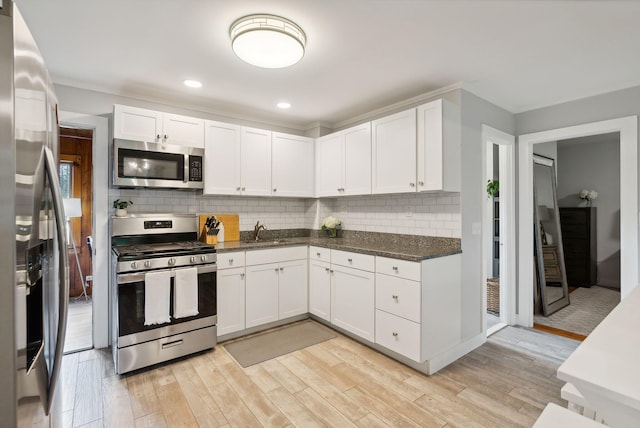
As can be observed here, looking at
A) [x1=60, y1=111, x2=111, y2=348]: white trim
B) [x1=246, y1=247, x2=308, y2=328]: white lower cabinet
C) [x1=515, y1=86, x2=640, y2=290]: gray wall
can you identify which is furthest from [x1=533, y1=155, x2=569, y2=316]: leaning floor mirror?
[x1=60, y1=111, x2=111, y2=348]: white trim

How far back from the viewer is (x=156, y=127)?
3.06 meters

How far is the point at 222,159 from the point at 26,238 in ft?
8.69

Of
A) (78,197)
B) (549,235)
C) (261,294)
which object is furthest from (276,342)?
(549,235)

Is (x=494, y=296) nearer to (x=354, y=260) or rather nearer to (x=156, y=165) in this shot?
(x=354, y=260)

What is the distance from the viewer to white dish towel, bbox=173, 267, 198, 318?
2.72 metres

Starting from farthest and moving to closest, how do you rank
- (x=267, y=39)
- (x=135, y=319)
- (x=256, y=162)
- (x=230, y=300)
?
(x=256, y=162) → (x=230, y=300) → (x=135, y=319) → (x=267, y=39)

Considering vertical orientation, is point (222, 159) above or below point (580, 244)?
above

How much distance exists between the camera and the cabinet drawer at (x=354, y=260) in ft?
9.74

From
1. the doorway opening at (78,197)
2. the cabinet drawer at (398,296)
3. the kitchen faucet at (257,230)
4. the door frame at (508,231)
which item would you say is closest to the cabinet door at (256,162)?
the kitchen faucet at (257,230)

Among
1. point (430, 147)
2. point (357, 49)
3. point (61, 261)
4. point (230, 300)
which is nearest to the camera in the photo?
point (61, 261)

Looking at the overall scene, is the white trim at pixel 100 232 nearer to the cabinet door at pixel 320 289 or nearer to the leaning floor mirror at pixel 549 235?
the cabinet door at pixel 320 289

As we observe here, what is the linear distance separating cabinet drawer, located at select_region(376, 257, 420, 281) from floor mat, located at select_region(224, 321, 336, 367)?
1021 mm

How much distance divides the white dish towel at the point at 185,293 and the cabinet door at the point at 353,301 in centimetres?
138

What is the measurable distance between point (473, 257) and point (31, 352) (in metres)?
3.18
